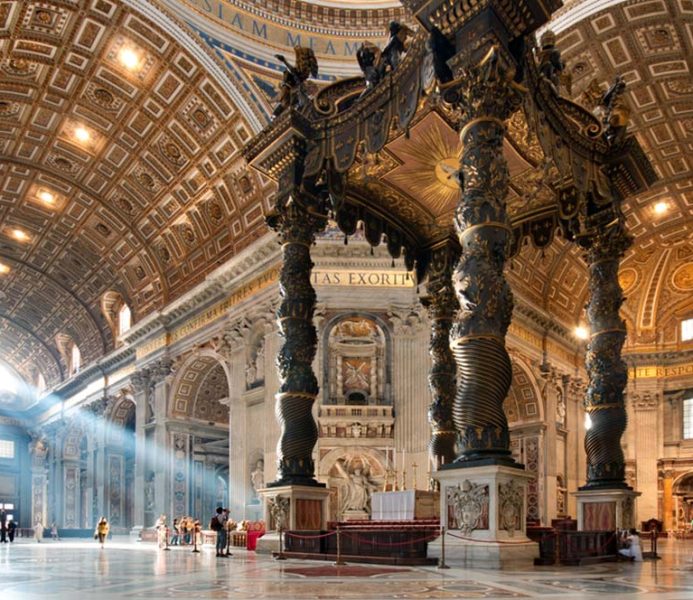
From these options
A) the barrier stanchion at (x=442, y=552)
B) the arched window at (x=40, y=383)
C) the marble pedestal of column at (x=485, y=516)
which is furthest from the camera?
the arched window at (x=40, y=383)

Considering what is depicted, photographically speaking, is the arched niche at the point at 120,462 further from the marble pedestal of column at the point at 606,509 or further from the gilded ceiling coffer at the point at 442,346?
the marble pedestal of column at the point at 606,509

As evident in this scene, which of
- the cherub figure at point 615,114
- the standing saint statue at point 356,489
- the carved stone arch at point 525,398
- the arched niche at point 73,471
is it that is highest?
the cherub figure at point 615,114

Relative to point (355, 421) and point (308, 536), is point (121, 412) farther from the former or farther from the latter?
point (308, 536)

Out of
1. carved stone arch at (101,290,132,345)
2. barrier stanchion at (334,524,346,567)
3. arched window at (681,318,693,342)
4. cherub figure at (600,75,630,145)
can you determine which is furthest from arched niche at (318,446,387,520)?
arched window at (681,318,693,342)

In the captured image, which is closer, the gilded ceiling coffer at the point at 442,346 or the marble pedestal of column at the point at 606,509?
the marble pedestal of column at the point at 606,509

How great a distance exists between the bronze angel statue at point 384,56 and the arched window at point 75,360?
97.8 feet

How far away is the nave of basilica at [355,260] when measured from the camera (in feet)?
27.1

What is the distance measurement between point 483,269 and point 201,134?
15.6m

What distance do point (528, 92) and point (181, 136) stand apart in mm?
15165

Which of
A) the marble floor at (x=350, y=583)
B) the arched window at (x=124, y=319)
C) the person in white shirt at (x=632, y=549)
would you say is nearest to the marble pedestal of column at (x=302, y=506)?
the marble floor at (x=350, y=583)

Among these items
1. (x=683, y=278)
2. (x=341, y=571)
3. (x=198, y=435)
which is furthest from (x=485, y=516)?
(x=683, y=278)

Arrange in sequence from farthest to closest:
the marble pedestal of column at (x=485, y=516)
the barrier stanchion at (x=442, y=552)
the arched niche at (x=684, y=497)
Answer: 1. the arched niche at (x=684, y=497)
2. the barrier stanchion at (x=442, y=552)
3. the marble pedestal of column at (x=485, y=516)

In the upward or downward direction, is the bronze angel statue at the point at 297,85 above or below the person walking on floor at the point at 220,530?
above

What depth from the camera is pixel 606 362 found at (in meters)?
10.4
